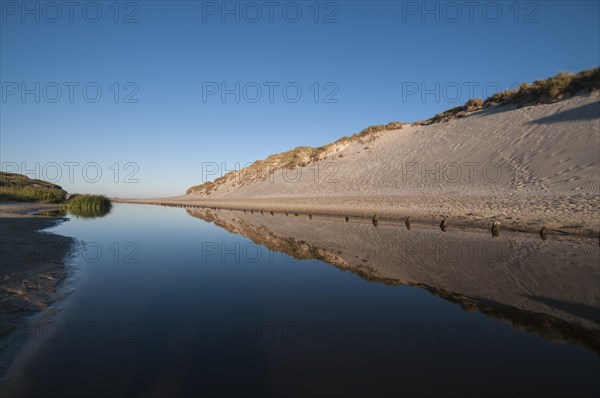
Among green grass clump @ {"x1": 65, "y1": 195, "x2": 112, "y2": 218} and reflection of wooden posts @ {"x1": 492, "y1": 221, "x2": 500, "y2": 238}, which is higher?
green grass clump @ {"x1": 65, "y1": 195, "x2": 112, "y2": 218}

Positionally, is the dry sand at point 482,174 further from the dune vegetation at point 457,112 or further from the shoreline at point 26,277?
the shoreline at point 26,277

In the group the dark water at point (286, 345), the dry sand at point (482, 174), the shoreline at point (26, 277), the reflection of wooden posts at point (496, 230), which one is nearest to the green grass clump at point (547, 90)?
the dry sand at point (482, 174)

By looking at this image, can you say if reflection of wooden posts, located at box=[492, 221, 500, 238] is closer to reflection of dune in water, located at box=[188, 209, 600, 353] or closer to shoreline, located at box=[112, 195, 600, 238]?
reflection of dune in water, located at box=[188, 209, 600, 353]

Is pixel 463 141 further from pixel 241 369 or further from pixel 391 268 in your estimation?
pixel 241 369

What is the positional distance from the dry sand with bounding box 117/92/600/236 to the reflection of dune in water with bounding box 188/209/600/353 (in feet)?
11.6

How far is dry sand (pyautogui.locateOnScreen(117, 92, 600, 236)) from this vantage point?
17406mm

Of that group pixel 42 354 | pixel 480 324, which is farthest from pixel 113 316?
pixel 480 324

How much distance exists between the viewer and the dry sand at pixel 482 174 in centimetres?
1741

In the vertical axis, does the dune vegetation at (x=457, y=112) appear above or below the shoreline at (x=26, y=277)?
above

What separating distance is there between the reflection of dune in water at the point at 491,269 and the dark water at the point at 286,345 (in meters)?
0.21

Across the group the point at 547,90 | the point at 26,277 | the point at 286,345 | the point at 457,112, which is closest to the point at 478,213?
the point at 286,345

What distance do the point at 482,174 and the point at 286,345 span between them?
2773 cm

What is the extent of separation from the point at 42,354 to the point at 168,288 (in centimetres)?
353

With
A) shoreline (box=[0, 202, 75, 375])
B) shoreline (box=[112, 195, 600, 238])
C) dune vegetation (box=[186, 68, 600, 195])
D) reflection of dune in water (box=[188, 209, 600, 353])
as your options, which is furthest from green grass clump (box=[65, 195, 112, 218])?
reflection of dune in water (box=[188, 209, 600, 353])
